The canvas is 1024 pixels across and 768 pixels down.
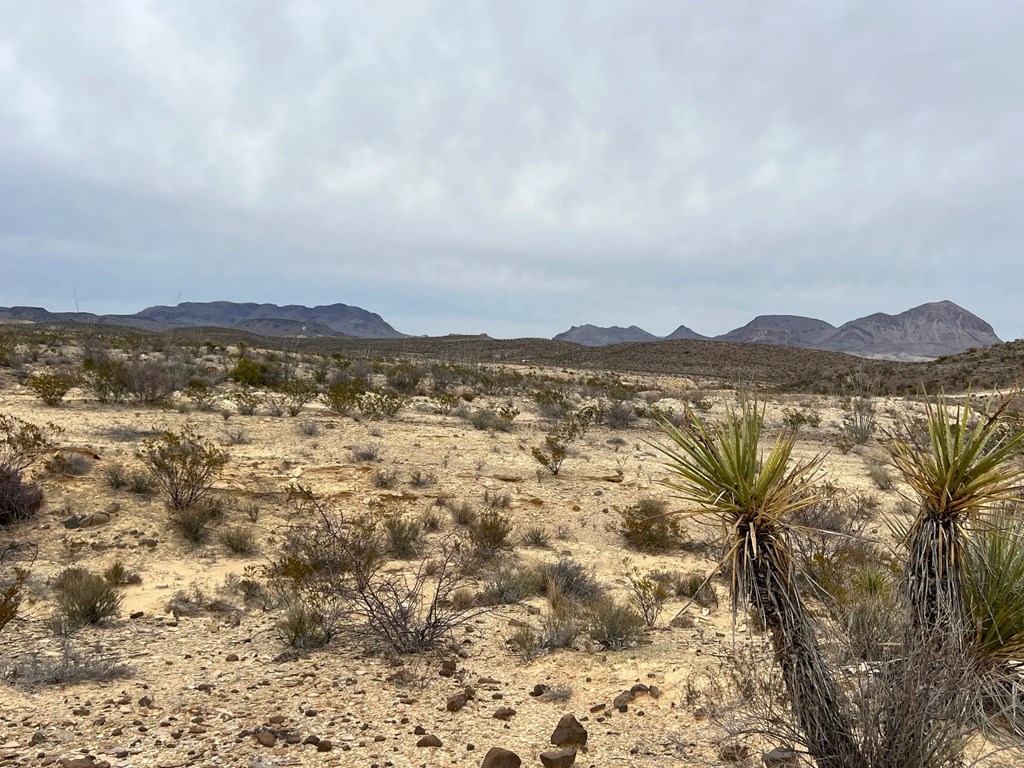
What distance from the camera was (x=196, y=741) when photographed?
148 inches

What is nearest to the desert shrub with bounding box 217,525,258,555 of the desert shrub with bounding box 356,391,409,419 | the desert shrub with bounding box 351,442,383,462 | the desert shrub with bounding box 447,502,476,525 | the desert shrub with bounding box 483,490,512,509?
the desert shrub with bounding box 447,502,476,525

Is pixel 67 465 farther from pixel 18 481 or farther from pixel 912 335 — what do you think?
pixel 912 335

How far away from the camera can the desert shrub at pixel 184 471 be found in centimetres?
874

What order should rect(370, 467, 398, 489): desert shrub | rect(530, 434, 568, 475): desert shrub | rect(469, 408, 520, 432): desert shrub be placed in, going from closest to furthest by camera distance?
rect(370, 467, 398, 489): desert shrub < rect(530, 434, 568, 475): desert shrub < rect(469, 408, 520, 432): desert shrub

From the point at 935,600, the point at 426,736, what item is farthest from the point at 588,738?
the point at 935,600

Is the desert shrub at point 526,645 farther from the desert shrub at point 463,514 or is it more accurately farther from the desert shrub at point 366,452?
the desert shrub at point 366,452

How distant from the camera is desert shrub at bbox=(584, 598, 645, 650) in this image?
5551 millimetres

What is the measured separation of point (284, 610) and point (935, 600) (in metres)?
5.29

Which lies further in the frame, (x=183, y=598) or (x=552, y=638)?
(x=183, y=598)

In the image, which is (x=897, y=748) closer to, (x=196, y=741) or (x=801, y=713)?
(x=801, y=713)

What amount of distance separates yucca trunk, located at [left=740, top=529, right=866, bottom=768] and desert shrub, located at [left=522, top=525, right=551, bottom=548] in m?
5.73

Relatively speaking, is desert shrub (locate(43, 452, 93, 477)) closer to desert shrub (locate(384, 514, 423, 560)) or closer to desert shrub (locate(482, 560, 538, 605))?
desert shrub (locate(384, 514, 423, 560))

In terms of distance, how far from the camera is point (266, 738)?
12.4 feet

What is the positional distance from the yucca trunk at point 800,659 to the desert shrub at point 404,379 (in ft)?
63.8
